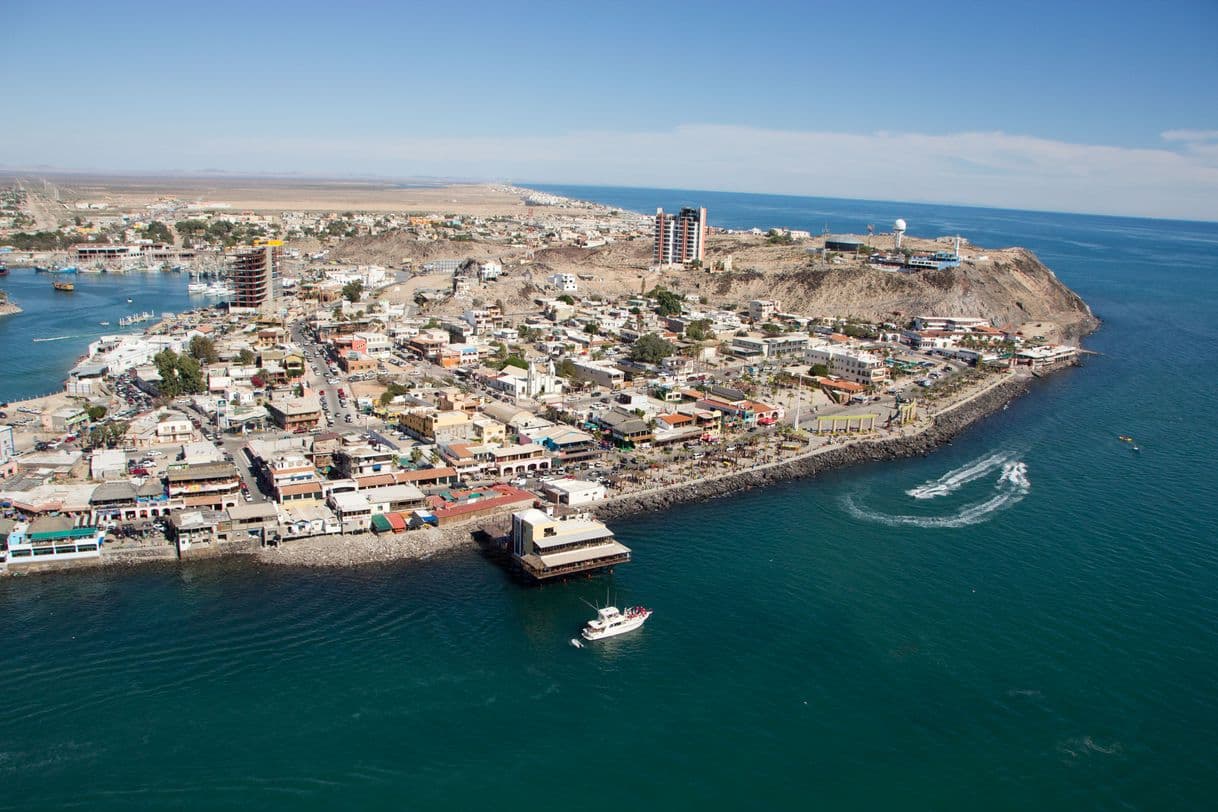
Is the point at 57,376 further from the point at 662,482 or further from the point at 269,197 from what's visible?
the point at 269,197

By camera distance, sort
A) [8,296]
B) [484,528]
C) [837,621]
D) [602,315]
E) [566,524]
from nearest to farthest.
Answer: [837,621] → [566,524] → [484,528] → [602,315] → [8,296]

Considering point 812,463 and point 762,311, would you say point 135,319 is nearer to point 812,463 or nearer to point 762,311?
point 762,311

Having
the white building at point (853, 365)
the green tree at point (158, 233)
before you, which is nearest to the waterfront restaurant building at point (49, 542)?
the white building at point (853, 365)

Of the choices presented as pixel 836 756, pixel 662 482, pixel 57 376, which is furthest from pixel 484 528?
pixel 57 376

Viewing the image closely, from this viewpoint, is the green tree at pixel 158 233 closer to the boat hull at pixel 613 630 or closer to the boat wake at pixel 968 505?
the boat wake at pixel 968 505

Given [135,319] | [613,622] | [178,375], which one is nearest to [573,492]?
[613,622]

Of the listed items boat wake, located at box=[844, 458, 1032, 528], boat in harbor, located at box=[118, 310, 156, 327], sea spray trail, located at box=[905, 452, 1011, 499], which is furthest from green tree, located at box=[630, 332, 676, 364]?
boat in harbor, located at box=[118, 310, 156, 327]
